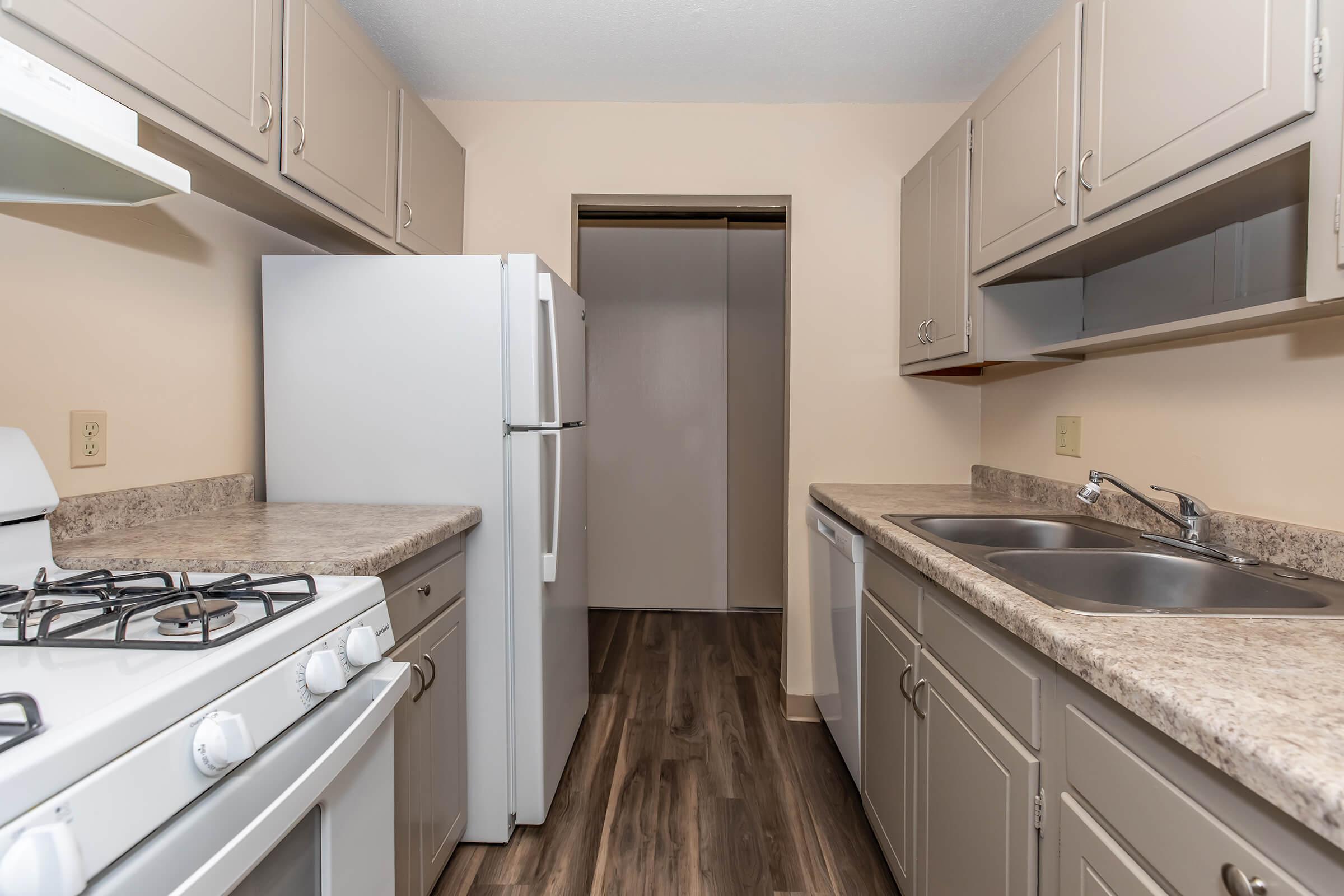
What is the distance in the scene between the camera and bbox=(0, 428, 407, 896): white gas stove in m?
0.49

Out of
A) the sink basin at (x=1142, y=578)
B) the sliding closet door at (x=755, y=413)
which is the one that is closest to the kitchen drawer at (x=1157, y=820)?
the sink basin at (x=1142, y=578)

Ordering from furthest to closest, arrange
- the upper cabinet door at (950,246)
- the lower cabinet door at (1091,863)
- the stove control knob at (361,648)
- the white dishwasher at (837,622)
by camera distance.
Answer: the upper cabinet door at (950,246)
the white dishwasher at (837,622)
the stove control knob at (361,648)
the lower cabinet door at (1091,863)

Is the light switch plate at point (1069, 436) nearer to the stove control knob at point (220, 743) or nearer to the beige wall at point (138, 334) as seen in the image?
the stove control knob at point (220, 743)

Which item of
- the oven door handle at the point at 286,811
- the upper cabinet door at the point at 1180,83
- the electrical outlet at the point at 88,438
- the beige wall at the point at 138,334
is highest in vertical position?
the upper cabinet door at the point at 1180,83

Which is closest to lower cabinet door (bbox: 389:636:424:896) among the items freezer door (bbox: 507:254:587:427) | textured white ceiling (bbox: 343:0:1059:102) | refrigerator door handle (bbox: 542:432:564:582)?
refrigerator door handle (bbox: 542:432:564:582)

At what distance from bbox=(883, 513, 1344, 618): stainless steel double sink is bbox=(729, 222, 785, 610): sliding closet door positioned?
210 cm

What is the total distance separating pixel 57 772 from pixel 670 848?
1616mm

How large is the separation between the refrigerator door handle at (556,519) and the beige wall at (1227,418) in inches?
60.2

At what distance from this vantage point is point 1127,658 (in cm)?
74

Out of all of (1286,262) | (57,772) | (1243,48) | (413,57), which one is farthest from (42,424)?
(1286,262)

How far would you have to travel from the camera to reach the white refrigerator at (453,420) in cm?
175

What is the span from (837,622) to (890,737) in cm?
53

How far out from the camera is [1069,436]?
6.47 ft

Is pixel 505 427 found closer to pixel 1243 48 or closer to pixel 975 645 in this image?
pixel 975 645
